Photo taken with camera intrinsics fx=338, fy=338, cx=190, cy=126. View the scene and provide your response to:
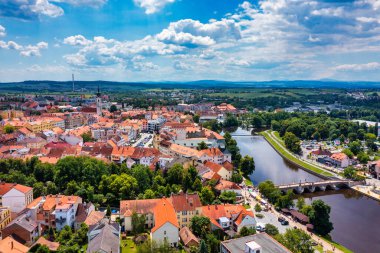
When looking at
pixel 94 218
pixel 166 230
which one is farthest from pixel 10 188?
pixel 166 230

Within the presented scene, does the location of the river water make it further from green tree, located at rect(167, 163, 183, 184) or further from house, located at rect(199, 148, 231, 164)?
green tree, located at rect(167, 163, 183, 184)

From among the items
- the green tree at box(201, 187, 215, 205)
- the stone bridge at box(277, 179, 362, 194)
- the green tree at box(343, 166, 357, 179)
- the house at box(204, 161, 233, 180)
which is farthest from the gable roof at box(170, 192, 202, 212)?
the green tree at box(343, 166, 357, 179)

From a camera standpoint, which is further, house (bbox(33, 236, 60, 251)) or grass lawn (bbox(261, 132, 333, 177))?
grass lawn (bbox(261, 132, 333, 177))

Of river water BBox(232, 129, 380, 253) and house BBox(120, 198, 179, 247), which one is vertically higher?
house BBox(120, 198, 179, 247)

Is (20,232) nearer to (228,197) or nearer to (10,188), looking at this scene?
(10,188)

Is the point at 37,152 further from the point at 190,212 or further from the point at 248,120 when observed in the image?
the point at 248,120

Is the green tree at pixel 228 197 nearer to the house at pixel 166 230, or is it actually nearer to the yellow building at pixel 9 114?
the house at pixel 166 230

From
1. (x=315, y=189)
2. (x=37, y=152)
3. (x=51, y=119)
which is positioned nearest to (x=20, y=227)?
(x=37, y=152)

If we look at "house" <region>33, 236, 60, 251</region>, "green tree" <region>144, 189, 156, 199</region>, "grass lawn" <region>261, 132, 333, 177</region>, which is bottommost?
"grass lawn" <region>261, 132, 333, 177</region>
